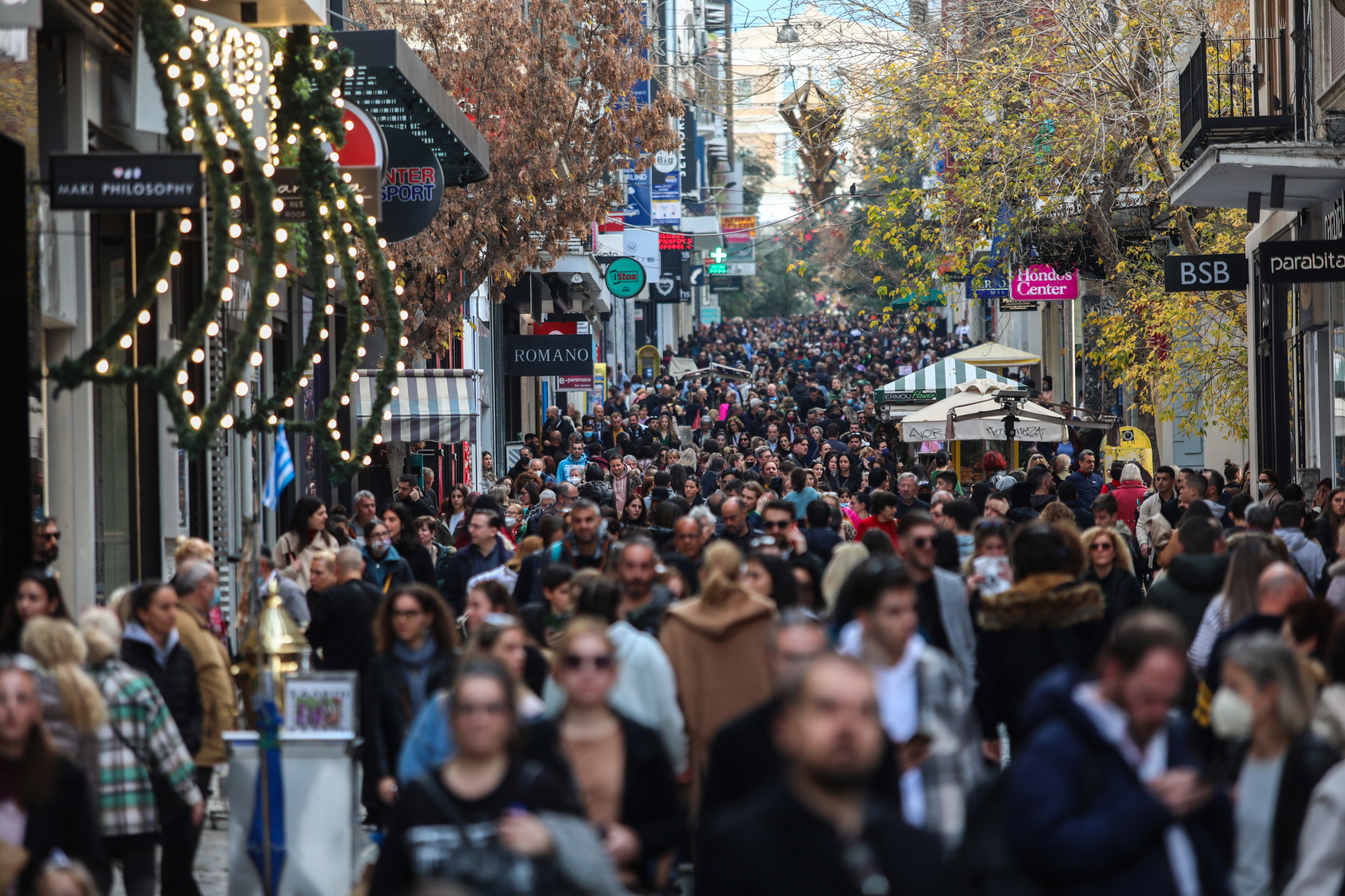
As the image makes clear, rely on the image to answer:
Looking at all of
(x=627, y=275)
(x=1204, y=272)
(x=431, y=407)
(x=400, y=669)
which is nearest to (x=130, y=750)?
(x=400, y=669)

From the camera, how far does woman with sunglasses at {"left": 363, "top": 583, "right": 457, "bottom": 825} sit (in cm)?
772

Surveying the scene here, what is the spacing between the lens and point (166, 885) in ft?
26.1

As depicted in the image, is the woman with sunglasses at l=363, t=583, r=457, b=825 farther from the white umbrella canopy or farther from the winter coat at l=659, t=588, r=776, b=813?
the white umbrella canopy

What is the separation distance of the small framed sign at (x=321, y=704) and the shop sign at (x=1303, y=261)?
10759 millimetres

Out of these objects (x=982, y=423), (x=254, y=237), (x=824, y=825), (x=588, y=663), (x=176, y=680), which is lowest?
(x=176, y=680)

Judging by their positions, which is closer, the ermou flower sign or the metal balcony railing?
the metal balcony railing

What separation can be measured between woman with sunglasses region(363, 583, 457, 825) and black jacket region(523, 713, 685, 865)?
187 cm

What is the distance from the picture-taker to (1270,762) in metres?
5.65

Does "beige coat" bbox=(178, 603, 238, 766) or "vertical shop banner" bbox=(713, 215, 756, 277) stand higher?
"vertical shop banner" bbox=(713, 215, 756, 277)

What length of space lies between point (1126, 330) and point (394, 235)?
10.5m

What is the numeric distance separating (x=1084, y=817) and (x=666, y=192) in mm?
56349

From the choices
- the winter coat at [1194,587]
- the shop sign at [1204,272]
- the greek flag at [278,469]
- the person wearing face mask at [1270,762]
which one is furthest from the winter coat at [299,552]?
the shop sign at [1204,272]

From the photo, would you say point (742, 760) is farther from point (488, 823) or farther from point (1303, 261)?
point (1303, 261)

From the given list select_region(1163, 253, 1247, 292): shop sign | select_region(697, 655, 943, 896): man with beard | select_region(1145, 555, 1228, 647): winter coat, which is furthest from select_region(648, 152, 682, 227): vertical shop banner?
select_region(697, 655, 943, 896): man with beard
